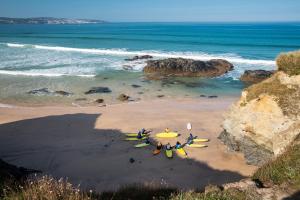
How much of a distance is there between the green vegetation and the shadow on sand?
15.2 feet

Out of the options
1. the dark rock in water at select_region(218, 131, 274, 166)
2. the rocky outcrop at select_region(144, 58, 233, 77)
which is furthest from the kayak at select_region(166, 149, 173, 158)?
the rocky outcrop at select_region(144, 58, 233, 77)

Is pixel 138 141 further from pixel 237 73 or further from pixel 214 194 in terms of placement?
pixel 237 73

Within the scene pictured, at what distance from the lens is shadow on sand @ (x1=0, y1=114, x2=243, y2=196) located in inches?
504

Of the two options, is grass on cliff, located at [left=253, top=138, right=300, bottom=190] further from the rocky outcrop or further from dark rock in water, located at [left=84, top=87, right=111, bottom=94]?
the rocky outcrop

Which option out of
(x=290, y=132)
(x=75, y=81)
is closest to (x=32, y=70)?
(x=75, y=81)

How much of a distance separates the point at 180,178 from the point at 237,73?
27.8 m

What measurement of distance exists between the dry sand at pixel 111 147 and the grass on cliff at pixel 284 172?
3.00 metres

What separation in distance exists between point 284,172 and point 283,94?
250 inches

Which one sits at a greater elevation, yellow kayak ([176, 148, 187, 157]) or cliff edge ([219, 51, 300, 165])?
cliff edge ([219, 51, 300, 165])

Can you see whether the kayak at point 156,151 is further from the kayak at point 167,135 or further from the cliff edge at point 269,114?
the cliff edge at point 269,114

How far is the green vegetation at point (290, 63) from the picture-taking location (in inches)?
515

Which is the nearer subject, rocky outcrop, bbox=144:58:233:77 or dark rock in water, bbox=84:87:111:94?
dark rock in water, bbox=84:87:111:94

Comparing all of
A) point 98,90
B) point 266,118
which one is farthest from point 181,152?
point 98,90

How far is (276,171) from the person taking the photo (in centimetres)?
739
